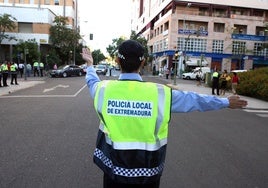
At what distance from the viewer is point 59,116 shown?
11578mm

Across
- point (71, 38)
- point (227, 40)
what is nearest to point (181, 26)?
point (227, 40)

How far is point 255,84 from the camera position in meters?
23.3

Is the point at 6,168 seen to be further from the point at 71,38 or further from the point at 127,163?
the point at 71,38

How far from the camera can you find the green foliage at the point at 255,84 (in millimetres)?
22066

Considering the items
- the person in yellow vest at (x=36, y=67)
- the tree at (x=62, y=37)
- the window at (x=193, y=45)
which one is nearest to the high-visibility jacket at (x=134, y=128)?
the person in yellow vest at (x=36, y=67)

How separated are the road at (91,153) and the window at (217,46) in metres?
56.2

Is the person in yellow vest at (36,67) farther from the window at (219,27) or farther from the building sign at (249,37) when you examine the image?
the building sign at (249,37)

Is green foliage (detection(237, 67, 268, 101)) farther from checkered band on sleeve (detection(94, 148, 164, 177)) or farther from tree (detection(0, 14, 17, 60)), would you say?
tree (detection(0, 14, 17, 60))

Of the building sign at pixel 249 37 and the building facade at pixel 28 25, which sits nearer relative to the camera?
the building facade at pixel 28 25

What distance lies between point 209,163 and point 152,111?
4.30 meters

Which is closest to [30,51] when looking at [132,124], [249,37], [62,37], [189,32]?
Answer: [62,37]

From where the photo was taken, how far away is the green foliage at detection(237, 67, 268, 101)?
72.4 feet

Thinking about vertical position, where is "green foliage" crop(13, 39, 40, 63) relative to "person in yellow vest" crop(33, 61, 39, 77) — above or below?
above

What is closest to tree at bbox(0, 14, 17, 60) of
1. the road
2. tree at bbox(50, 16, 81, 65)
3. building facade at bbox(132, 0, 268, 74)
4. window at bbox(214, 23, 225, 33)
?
tree at bbox(50, 16, 81, 65)
